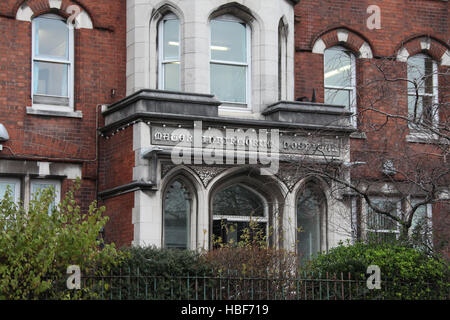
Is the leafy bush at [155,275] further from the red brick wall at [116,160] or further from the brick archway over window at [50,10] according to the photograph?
the brick archway over window at [50,10]

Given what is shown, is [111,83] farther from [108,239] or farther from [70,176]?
[108,239]

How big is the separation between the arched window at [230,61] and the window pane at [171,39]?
0.77m

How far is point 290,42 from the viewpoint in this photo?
19.2 metres

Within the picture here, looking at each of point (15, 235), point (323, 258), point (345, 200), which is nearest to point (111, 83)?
point (345, 200)

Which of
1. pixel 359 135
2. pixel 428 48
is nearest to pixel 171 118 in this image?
pixel 359 135

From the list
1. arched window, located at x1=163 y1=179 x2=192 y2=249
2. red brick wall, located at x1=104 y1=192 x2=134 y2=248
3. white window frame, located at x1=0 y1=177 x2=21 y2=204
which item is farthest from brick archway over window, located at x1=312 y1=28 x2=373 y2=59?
white window frame, located at x1=0 y1=177 x2=21 y2=204

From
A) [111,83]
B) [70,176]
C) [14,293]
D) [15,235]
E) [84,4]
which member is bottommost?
[14,293]

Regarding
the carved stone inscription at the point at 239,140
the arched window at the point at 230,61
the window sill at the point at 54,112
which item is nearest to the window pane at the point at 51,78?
the window sill at the point at 54,112

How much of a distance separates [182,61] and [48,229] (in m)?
7.71

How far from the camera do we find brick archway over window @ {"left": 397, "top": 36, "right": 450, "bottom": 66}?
21.4 meters

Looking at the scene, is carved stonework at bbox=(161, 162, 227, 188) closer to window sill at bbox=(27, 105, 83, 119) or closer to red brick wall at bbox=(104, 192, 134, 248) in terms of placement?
red brick wall at bbox=(104, 192, 134, 248)

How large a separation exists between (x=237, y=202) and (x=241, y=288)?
20.6 feet

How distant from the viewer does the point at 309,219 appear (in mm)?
18094

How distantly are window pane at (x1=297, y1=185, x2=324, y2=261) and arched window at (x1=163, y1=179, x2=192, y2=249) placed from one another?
8.23ft
